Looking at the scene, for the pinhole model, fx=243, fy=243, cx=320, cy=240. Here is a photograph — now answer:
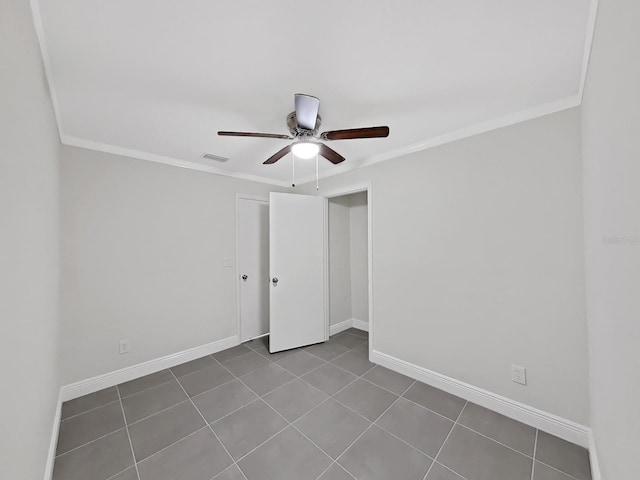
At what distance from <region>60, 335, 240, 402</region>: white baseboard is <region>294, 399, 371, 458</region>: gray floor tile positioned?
1642mm

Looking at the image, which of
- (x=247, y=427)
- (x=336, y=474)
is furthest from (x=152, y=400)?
(x=336, y=474)

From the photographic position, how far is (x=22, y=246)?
961mm

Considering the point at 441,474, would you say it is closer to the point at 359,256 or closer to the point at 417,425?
the point at 417,425

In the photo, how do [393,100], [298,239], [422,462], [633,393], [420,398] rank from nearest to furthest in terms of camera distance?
1. [633,393]
2. [422,462]
3. [393,100]
4. [420,398]
5. [298,239]

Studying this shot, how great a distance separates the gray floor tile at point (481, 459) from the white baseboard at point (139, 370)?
8.44ft

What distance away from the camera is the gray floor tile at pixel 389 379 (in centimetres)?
231

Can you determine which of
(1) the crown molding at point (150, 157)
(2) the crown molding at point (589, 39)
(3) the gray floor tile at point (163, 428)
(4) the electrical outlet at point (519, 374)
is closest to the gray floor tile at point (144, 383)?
(3) the gray floor tile at point (163, 428)

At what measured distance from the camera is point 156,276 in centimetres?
267

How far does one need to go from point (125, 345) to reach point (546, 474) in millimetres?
3461

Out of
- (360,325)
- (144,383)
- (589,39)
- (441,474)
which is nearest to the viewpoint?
(589,39)

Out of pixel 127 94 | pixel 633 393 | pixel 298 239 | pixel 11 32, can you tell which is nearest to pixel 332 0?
pixel 11 32

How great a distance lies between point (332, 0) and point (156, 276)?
9.35 feet

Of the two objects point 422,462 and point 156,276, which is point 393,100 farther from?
point 156,276

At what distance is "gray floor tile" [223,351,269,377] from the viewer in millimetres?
2650
